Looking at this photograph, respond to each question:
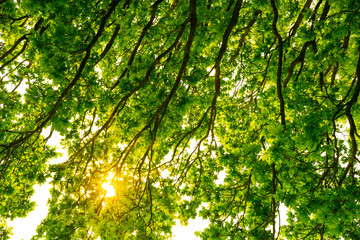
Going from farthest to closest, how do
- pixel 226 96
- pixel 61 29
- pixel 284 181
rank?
pixel 226 96
pixel 284 181
pixel 61 29

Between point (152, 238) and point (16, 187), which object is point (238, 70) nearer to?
point (152, 238)

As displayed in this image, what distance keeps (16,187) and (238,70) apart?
6.86 meters

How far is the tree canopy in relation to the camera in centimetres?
374

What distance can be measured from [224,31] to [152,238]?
4222mm

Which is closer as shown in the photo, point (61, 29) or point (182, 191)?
point (61, 29)

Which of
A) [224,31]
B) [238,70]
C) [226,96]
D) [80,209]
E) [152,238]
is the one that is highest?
[238,70]

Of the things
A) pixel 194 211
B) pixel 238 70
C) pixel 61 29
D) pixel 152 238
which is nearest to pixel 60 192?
Result: pixel 152 238

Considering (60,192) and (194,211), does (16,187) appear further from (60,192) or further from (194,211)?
(194,211)

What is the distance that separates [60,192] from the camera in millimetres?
6195

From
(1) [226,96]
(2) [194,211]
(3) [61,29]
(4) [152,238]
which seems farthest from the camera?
(1) [226,96]

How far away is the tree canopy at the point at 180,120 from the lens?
3.74 metres

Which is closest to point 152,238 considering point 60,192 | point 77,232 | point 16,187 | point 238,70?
point 77,232

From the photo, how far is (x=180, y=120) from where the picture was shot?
5.62 metres

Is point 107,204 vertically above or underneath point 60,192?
underneath
